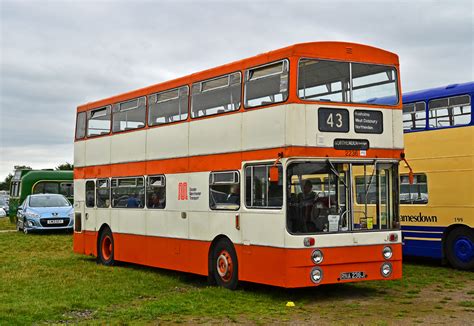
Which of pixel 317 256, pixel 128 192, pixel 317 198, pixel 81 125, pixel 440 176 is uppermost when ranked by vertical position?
pixel 81 125

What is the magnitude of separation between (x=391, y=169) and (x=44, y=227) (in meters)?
20.4

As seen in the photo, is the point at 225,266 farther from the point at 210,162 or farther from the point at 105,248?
the point at 105,248

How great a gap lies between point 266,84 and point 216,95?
170 centimetres

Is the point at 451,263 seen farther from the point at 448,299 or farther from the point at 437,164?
the point at 448,299

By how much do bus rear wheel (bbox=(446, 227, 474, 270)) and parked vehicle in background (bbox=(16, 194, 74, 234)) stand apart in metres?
18.0

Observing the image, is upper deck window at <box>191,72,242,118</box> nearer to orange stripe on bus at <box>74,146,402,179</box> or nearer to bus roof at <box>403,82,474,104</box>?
orange stripe on bus at <box>74,146,402,179</box>

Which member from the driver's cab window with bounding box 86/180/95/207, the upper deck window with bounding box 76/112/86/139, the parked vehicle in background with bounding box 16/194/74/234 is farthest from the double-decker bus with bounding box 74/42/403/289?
the parked vehicle in background with bounding box 16/194/74/234

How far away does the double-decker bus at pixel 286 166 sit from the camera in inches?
486

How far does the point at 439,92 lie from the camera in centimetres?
1761

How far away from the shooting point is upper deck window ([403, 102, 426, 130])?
17.9 meters

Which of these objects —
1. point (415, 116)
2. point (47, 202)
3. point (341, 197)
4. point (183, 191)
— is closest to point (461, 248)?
point (415, 116)

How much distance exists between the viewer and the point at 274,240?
1253 cm

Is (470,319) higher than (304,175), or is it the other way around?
(304,175)

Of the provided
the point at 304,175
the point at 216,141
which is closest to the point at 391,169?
the point at 304,175
